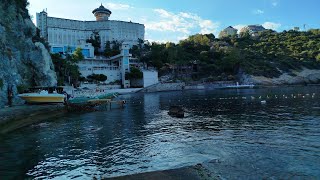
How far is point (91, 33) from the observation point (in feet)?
471

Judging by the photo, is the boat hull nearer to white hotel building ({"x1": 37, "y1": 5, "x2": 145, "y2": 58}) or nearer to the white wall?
the white wall

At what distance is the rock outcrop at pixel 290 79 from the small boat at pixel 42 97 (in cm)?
10068

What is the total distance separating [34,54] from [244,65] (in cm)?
10823

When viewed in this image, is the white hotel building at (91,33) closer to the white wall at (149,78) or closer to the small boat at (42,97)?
the white wall at (149,78)

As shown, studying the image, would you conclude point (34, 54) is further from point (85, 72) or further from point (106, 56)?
point (106, 56)

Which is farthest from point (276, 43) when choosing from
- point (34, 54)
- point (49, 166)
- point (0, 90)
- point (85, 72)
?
point (49, 166)

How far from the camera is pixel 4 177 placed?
13.1m

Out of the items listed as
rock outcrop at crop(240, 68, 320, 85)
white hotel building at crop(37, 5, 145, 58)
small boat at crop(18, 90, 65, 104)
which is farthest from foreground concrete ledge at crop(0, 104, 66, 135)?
Result: rock outcrop at crop(240, 68, 320, 85)

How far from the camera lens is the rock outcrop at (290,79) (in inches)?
5172

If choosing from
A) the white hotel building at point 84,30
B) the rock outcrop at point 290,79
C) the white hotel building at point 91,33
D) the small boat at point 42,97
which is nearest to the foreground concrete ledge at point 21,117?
the small boat at point 42,97

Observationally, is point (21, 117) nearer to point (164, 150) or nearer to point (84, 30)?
point (164, 150)

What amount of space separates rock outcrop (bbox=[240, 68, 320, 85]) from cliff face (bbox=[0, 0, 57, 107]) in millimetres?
95005

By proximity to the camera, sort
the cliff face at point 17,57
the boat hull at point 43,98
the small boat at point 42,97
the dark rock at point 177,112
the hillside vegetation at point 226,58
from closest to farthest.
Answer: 1. the dark rock at point 177,112
2. the cliff face at point 17,57
3. the small boat at point 42,97
4. the boat hull at point 43,98
5. the hillside vegetation at point 226,58

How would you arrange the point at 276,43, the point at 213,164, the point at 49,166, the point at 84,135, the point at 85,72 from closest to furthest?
the point at 213,164, the point at 49,166, the point at 84,135, the point at 85,72, the point at 276,43
